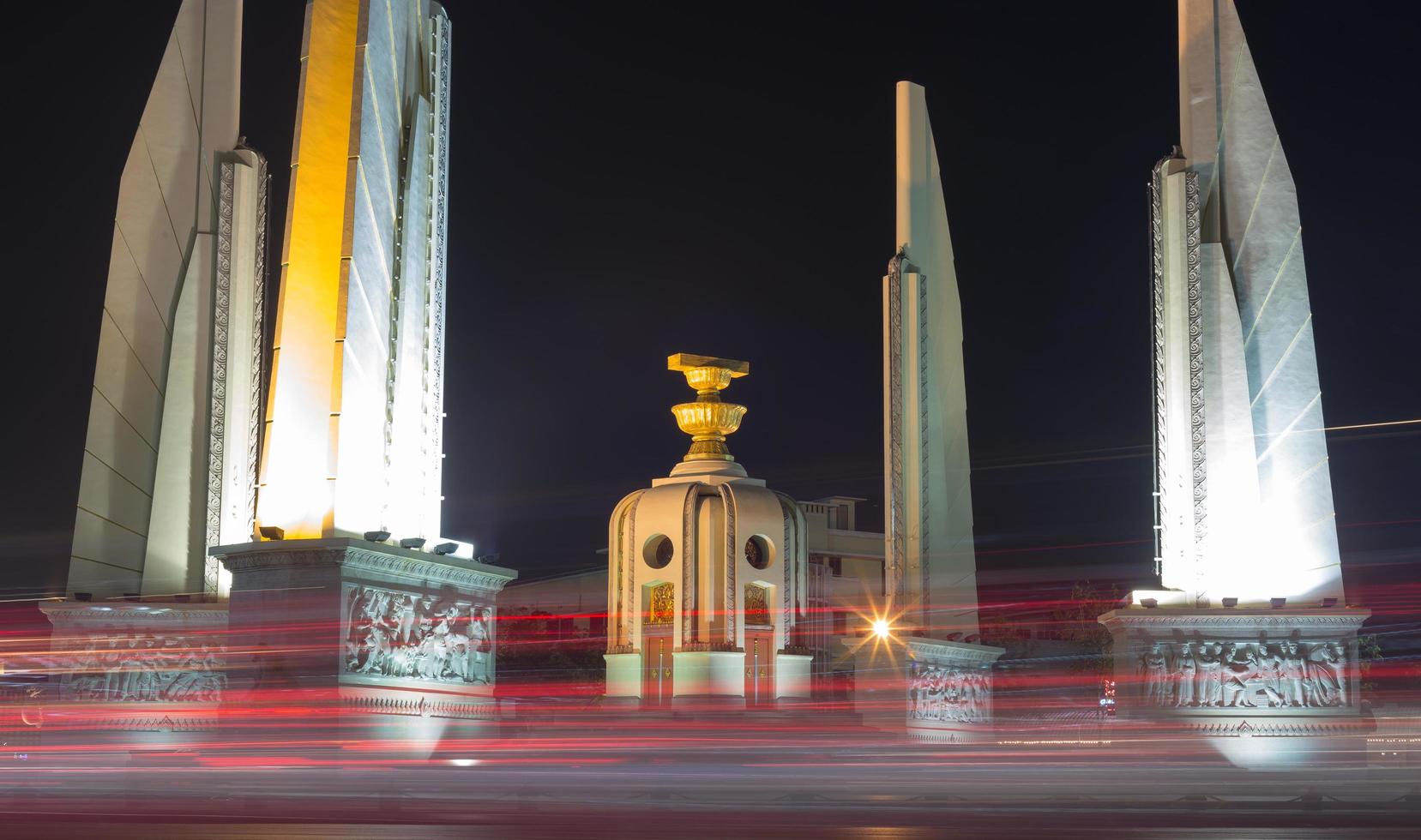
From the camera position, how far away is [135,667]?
682 inches

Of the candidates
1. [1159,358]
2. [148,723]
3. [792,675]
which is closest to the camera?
[148,723]

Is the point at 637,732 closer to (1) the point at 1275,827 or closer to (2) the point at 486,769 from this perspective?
(2) the point at 486,769

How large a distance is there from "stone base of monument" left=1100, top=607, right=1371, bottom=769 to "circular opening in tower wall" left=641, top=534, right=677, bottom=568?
46.7ft

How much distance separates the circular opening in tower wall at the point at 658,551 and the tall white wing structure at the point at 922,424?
8815 mm

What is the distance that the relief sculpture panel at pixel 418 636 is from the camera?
1474cm

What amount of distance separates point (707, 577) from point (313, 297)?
15.9m

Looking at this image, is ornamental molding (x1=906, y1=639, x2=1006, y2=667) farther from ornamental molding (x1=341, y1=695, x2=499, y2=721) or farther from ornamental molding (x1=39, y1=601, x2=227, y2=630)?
ornamental molding (x1=39, y1=601, x2=227, y2=630)

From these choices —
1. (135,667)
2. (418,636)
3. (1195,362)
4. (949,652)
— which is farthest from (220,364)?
(1195,362)

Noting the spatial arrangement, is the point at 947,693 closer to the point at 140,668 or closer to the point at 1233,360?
the point at 1233,360

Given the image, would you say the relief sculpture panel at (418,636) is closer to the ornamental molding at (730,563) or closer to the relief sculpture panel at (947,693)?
the relief sculpture panel at (947,693)

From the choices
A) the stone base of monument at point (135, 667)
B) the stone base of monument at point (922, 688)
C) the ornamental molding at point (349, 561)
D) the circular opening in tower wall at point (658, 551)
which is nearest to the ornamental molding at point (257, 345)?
the stone base of monument at point (135, 667)

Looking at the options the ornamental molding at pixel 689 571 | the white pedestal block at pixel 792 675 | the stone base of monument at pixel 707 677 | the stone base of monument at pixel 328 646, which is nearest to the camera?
the stone base of monument at pixel 328 646

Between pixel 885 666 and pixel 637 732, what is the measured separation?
323cm

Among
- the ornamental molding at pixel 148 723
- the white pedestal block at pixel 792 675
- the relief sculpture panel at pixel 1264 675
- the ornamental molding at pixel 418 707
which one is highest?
the white pedestal block at pixel 792 675
